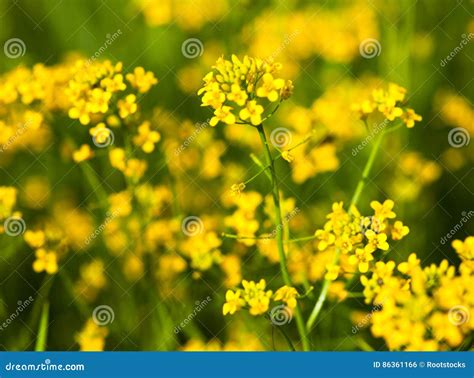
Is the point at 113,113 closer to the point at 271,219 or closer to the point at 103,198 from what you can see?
the point at 103,198

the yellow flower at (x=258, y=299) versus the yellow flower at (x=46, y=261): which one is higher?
the yellow flower at (x=258, y=299)

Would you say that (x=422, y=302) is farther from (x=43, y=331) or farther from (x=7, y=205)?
(x=7, y=205)

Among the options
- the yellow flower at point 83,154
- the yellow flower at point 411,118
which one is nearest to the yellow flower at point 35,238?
the yellow flower at point 83,154

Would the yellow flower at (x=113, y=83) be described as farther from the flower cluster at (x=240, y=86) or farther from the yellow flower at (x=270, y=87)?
the yellow flower at (x=270, y=87)

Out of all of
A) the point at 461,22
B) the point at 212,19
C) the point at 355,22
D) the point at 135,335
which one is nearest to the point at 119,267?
the point at 135,335

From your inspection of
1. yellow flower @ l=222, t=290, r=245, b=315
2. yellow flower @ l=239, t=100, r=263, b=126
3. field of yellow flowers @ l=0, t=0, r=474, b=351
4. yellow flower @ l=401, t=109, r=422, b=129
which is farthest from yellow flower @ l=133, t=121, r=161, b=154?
yellow flower @ l=401, t=109, r=422, b=129
